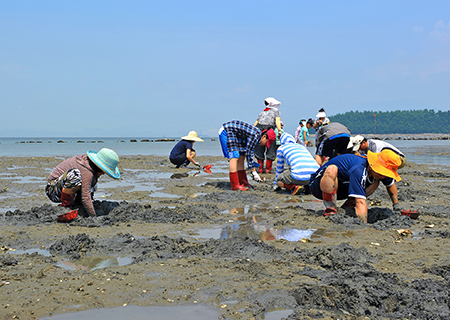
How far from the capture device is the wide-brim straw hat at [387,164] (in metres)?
5.16

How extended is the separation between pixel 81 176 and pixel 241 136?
4.01 m

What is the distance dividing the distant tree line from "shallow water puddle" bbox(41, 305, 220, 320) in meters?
139

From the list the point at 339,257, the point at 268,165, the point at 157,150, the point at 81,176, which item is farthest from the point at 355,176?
the point at 157,150

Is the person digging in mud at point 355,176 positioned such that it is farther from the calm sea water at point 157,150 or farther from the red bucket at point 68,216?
the calm sea water at point 157,150

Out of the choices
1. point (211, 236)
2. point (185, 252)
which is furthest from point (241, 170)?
point (185, 252)

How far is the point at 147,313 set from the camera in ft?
9.04

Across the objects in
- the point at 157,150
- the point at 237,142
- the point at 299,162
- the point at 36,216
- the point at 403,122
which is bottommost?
the point at 157,150

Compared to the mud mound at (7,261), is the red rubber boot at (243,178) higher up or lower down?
higher up

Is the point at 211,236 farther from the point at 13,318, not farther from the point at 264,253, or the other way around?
the point at 13,318

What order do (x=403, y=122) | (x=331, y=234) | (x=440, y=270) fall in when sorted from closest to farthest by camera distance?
(x=440, y=270) < (x=331, y=234) < (x=403, y=122)

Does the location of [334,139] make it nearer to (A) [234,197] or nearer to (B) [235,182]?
(B) [235,182]

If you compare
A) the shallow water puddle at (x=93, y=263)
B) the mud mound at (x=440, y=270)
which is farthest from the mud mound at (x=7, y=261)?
the mud mound at (x=440, y=270)

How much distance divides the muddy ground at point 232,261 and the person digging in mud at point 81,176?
272 millimetres

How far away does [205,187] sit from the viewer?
9203 mm
